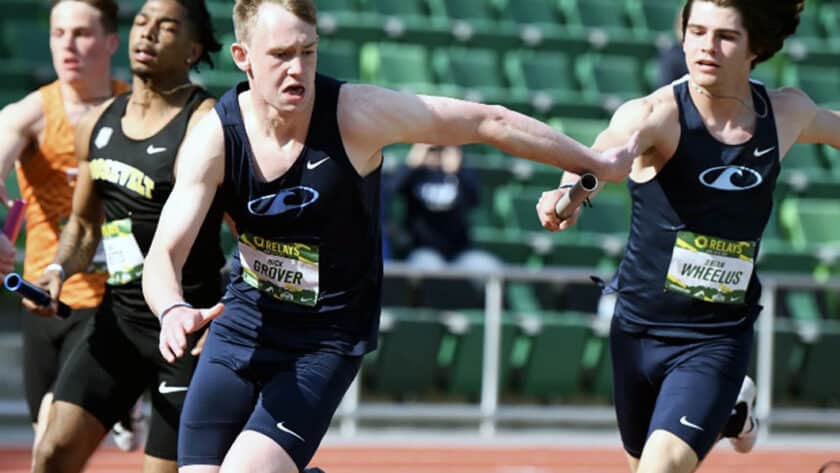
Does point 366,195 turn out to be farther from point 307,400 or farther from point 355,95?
point 307,400

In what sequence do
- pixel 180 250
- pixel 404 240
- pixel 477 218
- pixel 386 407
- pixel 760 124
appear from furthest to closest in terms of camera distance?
pixel 477 218 < pixel 404 240 < pixel 386 407 < pixel 760 124 < pixel 180 250

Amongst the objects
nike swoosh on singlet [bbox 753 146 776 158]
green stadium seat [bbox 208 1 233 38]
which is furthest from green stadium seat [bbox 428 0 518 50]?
nike swoosh on singlet [bbox 753 146 776 158]

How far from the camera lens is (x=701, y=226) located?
524cm

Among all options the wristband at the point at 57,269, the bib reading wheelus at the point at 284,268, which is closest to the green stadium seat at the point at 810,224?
the wristband at the point at 57,269

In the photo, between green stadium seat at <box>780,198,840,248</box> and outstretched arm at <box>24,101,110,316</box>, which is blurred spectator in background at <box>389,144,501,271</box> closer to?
green stadium seat at <box>780,198,840,248</box>

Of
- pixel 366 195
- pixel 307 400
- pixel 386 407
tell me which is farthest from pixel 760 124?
pixel 386 407

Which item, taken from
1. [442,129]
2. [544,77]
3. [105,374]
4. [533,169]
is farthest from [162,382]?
[544,77]

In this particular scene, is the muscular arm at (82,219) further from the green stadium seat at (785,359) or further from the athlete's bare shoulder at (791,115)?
the green stadium seat at (785,359)

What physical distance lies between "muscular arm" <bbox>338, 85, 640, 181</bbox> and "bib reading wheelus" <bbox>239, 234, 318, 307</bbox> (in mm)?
309

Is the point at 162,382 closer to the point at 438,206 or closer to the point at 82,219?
the point at 82,219

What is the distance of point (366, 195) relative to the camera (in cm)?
458

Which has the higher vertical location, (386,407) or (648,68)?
(648,68)

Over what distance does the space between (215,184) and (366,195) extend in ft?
1.47

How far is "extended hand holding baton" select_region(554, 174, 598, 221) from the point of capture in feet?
14.7
